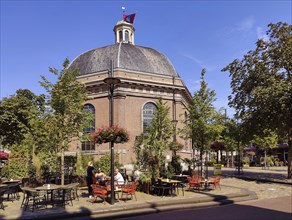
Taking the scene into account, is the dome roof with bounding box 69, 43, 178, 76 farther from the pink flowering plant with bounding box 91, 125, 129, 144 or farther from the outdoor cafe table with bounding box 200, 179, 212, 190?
the pink flowering plant with bounding box 91, 125, 129, 144

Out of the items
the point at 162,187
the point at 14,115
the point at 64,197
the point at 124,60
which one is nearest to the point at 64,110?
the point at 64,197

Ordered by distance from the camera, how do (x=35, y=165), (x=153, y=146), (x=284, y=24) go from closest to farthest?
(x=153, y=146) → (x=35, y=165) → (x=284, y=24)

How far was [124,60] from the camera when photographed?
31281 mm

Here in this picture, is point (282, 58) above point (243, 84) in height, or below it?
above

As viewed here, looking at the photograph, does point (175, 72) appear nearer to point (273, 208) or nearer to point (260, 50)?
point (260, 50)

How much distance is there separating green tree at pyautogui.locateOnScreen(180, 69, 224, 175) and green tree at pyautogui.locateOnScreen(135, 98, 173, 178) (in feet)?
7.28

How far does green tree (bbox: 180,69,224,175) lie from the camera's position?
17.6 metres

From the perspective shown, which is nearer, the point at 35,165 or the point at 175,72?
the point at 35,165

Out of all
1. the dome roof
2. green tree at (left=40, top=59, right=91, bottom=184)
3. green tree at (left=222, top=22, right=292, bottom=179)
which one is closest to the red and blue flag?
the dome roof

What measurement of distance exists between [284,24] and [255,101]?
6.35 m

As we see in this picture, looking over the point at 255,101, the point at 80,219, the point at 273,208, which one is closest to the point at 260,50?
the point at 255,101

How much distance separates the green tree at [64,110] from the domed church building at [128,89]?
35.4 ft

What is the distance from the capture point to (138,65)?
1254 inches

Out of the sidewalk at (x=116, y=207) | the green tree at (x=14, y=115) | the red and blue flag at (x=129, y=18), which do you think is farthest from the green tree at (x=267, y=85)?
the red and blue flag at (x=129, y=18)
